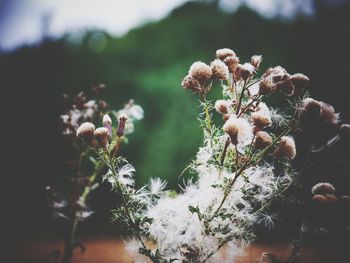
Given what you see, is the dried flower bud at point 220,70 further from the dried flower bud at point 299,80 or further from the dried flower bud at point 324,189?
the dried flower bud at point 324,189

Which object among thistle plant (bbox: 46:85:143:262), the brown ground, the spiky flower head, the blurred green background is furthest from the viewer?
the blurred green background

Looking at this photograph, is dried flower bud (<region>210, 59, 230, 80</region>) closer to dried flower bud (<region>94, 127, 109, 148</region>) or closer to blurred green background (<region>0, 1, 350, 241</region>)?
dried flower bud (<region>94, 127, 109, 148</region>)

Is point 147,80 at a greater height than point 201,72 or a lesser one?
greater

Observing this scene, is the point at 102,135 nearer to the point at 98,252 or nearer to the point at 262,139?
the point at 262,139

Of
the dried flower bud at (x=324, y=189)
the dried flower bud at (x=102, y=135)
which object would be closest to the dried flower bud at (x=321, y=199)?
the dried flower bud at (x=324, y=189)

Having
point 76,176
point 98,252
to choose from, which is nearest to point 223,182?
point 76,176

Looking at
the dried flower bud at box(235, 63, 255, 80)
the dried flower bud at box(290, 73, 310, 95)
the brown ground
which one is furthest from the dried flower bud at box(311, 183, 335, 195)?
the brown ground

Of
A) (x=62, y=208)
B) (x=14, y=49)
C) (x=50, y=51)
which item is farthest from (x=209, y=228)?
(x=14, y=49)
